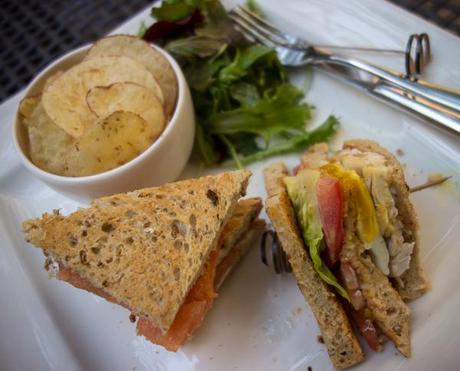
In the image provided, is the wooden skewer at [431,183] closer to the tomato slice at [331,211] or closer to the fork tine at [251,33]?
the tomato slice at [331,211]

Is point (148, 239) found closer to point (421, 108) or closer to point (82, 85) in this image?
point (82, 85)

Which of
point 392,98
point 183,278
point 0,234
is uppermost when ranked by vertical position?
point 392,98

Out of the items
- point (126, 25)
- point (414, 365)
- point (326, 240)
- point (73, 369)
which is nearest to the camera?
point (414, 365)

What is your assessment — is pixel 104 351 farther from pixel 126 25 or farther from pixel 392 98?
pixel 126 25

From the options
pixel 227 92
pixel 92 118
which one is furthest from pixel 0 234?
pixel 227 92

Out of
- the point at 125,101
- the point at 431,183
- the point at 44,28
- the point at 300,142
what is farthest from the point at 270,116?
the point at 44,28

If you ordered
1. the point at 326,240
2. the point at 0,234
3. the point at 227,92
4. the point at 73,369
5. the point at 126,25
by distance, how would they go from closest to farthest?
1. the point at 326,240
2. the point at 73,369
3. the point at 0,234
4. the point at 227,92
5. the point at 126,25

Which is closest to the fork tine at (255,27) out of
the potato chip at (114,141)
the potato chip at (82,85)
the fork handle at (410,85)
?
the fork handle at (410,85)
